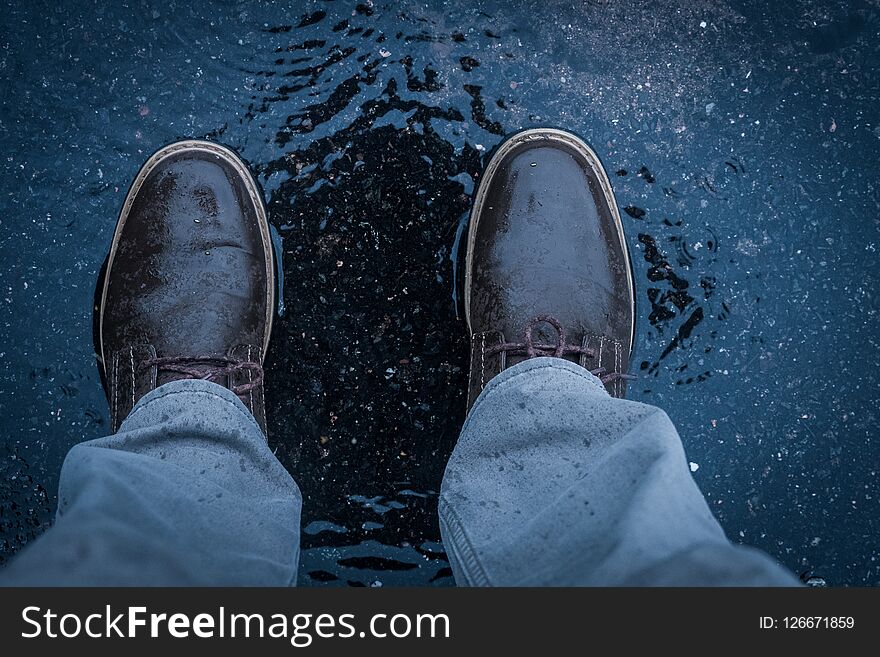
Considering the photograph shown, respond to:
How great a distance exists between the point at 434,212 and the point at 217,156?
18.0 inches

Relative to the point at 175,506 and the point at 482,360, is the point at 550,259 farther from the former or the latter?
the point at 175,506

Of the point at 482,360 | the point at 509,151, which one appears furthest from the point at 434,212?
the point at 482,360

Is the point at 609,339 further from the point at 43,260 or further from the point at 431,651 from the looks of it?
the point at 43,260

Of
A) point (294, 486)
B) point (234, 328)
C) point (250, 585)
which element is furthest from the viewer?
point (234, 328)

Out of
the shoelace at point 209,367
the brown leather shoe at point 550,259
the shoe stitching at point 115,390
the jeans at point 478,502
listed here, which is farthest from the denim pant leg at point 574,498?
the shoe stitching at point 115,390

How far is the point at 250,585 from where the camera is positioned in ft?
2.68

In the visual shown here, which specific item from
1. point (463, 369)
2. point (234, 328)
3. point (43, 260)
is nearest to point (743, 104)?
point (463, 369)

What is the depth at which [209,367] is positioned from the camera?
1221mm

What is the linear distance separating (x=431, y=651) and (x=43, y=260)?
1072 millimetres

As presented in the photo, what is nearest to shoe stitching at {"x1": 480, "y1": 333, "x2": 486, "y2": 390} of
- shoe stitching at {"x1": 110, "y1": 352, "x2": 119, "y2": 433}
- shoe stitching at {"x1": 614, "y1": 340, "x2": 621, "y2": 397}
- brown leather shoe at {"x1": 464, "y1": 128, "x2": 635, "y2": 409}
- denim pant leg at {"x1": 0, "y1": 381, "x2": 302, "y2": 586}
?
brown leather shoe at {"x1": 464, "y1": 128, "x2": 635, "y2": 409}

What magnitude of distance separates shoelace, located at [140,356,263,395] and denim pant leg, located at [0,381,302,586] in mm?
81

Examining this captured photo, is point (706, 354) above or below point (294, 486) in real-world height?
above

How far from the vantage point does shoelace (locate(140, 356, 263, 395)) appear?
1193 mm

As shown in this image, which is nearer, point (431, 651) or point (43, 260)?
point (431, 651)
